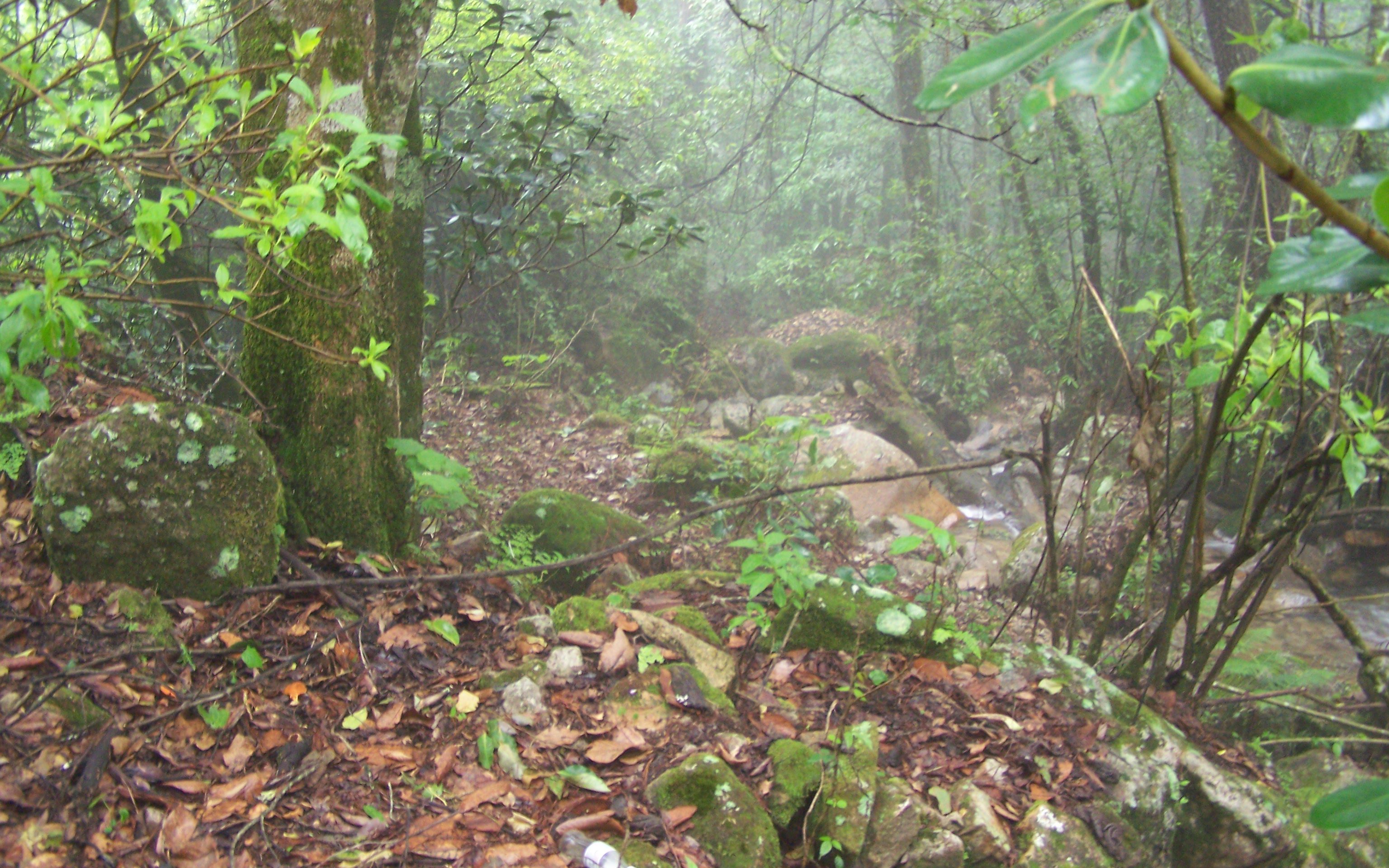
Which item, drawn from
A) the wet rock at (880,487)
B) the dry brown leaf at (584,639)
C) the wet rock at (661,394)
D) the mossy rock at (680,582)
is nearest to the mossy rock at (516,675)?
the dry brown leaf at (584,639)

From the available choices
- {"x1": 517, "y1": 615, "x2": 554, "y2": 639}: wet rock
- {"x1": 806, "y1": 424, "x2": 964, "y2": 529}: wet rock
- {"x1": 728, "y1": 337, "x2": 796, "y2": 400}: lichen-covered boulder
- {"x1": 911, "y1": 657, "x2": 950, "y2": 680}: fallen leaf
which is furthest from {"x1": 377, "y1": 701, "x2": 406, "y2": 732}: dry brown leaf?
{"x1": 728, "y1": 337, "x2": 796, "y2": 400}: lichen-covered boulder

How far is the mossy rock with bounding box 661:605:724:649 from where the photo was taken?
321 cm

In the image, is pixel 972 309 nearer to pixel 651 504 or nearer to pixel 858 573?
pixel 651 504

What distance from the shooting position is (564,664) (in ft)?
9.21

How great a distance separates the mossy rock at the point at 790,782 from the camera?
7.73 feet

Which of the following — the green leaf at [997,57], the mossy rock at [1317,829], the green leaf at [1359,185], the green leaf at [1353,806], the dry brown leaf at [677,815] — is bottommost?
the mossy rock at [1317,829]

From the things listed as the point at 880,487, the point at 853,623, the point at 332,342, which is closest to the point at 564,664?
the point at 853,623

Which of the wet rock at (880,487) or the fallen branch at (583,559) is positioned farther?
the wet rock at (880,487)

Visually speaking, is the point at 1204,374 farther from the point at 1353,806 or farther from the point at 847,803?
the point at 1353,806

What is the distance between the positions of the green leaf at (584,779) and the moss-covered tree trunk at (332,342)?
52.1 inches

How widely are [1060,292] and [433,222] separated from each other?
8468mm

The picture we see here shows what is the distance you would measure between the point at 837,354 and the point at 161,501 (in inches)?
436

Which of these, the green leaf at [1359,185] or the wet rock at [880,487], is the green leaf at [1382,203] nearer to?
the green leaf at [1359,185]

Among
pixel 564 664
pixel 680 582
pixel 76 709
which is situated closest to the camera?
pixel 76 709
